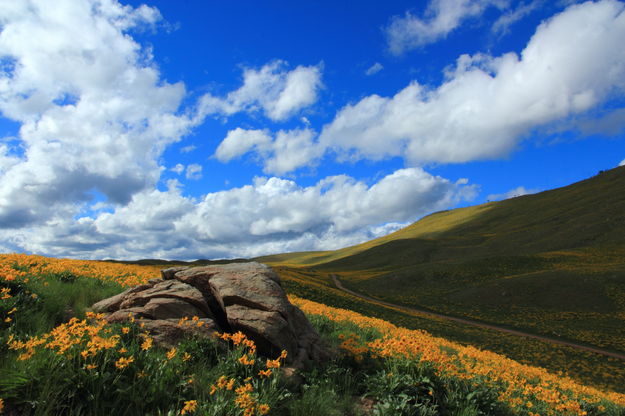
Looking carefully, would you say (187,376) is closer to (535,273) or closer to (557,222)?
(535,273)

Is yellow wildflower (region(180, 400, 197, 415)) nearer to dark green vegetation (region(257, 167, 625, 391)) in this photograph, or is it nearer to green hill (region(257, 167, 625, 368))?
dark green vegetation (region(257, 167, 625, 391))

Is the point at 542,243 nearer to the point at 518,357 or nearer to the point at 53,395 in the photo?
the point at 518,357

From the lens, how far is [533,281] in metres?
59.4

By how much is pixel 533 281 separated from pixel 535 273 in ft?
17.9

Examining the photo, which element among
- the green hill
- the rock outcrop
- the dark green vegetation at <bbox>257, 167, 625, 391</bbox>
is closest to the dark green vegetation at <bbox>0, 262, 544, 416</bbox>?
the rock outcrop

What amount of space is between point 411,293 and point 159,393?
72.2 meters

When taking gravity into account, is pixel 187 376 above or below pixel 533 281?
above

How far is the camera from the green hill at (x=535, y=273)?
1843 inches

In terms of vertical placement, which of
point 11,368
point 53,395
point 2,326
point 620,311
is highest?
point 2,326

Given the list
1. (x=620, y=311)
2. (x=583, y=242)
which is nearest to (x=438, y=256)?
(x=583, y=242)

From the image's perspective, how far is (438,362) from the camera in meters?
7.32

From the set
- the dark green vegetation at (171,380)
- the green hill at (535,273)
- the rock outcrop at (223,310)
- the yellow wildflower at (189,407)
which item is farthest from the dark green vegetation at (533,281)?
the yellow wildflower at (189,407)

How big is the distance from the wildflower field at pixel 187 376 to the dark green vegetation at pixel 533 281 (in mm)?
26377

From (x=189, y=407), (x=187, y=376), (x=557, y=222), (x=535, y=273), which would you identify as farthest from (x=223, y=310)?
(x=557, y=222)
